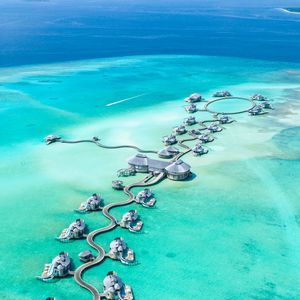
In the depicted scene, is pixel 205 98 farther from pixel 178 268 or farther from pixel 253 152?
pixel 178 268

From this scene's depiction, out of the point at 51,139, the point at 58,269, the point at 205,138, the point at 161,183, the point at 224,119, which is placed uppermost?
the point at 224,119

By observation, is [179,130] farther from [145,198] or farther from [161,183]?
[145,198]

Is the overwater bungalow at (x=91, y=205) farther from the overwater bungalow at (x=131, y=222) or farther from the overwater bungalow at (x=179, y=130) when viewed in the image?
the overwater bungalow at (x=179, y=130)

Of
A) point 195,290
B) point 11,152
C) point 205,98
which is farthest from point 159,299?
point 205,98

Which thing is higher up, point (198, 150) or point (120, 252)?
point (198, 150)

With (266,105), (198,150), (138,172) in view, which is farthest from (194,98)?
(138,172)

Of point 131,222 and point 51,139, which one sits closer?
point 131,222

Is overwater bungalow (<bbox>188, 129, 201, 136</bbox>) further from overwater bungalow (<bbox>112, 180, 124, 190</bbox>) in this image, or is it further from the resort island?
overwater bungalow (<bbox>112, 180, 124, 190</bbox>)
